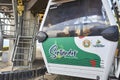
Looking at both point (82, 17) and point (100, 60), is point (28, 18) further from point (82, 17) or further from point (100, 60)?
point (100, 60)

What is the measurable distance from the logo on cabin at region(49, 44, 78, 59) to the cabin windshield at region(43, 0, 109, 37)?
0.28m

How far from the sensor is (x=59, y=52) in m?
4.88

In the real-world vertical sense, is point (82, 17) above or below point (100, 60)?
above

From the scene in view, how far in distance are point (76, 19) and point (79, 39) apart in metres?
0.44

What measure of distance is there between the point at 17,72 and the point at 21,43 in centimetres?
189

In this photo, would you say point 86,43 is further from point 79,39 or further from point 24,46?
point 24,46

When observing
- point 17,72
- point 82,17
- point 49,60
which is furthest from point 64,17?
point 17,72

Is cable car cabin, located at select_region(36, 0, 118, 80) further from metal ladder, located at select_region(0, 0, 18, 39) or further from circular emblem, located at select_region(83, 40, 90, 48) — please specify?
metal ladder, located at select_region(0, 0, 18, 39)

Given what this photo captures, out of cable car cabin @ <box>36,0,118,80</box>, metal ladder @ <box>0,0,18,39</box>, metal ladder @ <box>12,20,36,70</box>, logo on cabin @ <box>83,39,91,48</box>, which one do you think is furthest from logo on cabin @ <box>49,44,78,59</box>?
metal ladder @ <box>0,0,18,39</box>

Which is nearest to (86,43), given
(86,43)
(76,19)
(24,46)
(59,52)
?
(86,43)

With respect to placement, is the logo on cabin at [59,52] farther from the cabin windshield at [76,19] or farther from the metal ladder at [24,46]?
the metal ladder at [24,46]

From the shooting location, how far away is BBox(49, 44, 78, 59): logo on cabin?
4.68 metres

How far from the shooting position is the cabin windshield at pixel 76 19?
14.2 ft

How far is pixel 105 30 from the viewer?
4.12m
